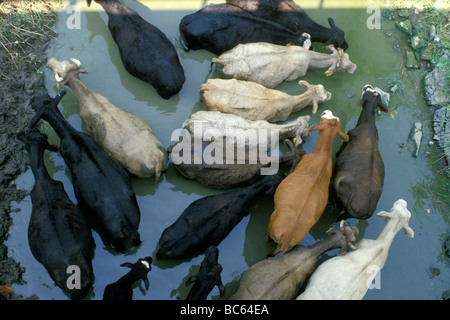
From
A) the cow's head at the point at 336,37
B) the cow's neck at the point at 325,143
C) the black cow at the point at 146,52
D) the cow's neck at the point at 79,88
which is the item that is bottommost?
the cow's neck at the point at 325,143

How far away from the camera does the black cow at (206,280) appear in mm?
4000

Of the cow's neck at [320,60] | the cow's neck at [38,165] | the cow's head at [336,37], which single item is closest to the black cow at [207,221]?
the cow's neck at [38,165]

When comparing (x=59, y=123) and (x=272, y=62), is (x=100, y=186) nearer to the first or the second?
(x=59, y=123)

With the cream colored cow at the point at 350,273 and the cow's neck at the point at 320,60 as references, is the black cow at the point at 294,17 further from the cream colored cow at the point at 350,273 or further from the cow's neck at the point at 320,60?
the cream colored cow at the point at 350,273

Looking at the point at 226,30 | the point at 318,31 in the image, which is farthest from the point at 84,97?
the point at 318,31

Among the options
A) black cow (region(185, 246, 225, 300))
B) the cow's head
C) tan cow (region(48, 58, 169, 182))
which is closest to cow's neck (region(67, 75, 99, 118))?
tan cow (region(48, 58, 169, 182))

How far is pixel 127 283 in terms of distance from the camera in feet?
13.2

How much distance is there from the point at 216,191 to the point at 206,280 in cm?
127

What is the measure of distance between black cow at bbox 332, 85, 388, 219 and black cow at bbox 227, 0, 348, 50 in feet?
4.83

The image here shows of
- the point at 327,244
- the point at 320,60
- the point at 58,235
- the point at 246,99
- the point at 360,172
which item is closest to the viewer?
the point at 58,235

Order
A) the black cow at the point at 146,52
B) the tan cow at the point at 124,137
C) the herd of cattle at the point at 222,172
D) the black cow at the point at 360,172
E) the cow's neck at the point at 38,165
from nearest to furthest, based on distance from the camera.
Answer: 1. the herd of cattle at the point at 222,172
2. the cow's neck at the point at 38,165
3. the black cow at the point at 360,172
4. the tan cow at the point at 124,137
5. the black cow at the point at 146,52

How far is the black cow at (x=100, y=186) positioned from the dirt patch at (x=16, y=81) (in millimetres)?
698

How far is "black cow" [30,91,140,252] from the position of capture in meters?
4.21

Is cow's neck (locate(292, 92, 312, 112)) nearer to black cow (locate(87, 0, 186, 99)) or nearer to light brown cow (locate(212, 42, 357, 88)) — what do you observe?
light brown cow (locate(212, 42, 357, 88))
